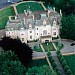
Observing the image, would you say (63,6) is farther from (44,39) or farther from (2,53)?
(2,53)

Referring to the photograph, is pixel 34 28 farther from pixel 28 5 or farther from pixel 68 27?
pixel 28 5

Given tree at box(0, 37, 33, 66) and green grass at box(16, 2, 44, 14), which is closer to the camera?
tree at box(0, 37, 33, 66)

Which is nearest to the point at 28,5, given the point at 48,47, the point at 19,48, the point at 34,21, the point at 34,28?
the point at 34,21

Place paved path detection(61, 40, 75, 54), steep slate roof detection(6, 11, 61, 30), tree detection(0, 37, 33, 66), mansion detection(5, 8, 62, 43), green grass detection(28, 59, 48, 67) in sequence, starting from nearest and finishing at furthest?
1. tree detection(0, 37, 33, 66)
2. green grass detection(28, 59, 48, 67)
3. paved path detection(61, 40, 75, 54)
4. mansion detection(5, 8, 62, 43)
5. steep slate roof detection(6, 11, 61, 30)

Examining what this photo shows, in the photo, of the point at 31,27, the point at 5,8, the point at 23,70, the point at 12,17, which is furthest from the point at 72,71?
the point at 5,8

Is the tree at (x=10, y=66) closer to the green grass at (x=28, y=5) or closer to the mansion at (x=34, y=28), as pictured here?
the mansion at (x=34, y=28)

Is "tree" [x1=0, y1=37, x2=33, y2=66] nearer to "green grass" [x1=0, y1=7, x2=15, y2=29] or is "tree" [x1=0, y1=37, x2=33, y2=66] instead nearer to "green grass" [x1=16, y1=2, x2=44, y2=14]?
"green grass" [x1=0, y1=7, x2=15, y2=29]

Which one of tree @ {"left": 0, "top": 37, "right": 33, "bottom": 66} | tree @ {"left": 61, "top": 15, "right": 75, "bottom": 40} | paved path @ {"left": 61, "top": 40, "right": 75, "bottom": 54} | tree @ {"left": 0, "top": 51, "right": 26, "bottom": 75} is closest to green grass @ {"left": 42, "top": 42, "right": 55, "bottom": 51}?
paved path @ {"left": 61, "top": 40, "right": 75, "bottom": 54}
